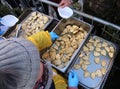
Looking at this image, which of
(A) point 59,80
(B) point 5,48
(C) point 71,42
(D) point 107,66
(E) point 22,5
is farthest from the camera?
(E) point 22,5

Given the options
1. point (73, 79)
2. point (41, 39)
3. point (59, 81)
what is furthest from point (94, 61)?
point (41, 39)

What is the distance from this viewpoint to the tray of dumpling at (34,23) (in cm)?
246

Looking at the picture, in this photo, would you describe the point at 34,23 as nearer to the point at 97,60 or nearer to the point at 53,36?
the point at 53,36

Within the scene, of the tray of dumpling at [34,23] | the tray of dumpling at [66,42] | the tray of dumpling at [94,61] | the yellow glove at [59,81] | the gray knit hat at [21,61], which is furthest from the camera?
the tray of dumpling at [34,23]

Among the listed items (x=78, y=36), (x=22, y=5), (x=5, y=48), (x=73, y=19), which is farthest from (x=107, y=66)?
(x=22, y=5)

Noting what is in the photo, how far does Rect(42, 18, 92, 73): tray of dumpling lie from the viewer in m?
2.19

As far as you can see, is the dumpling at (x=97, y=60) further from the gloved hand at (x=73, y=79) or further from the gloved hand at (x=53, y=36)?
the gloved hand at (x=53, y=36)

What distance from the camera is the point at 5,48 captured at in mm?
1283

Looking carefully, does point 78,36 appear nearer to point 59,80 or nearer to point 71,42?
point 71,42

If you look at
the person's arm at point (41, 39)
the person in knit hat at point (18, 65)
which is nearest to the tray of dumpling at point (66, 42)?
the person's arm at point (41, 39)

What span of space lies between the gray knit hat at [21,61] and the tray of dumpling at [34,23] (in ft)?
3.53

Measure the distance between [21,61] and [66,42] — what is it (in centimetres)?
107

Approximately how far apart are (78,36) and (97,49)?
0.23m

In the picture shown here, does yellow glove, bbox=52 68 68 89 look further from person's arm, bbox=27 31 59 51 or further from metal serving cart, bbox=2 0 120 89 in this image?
person's arm, bbox=27 31 59 51
